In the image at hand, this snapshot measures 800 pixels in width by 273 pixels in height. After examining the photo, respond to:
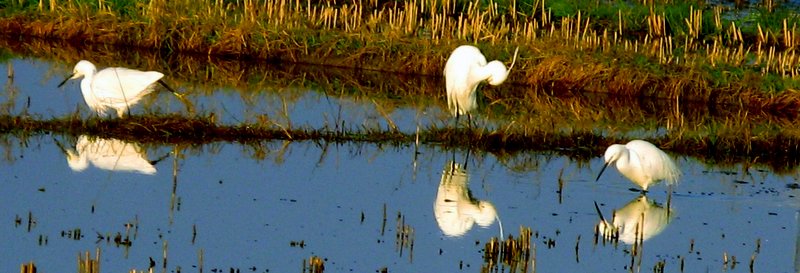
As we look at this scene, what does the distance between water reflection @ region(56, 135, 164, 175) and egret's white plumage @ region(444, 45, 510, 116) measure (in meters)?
3.28

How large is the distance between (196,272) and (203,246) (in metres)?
0.79

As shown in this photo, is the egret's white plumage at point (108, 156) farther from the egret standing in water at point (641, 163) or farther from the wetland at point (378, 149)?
the egret standing in water at point (641, 163)

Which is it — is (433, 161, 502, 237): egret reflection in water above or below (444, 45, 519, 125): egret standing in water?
below

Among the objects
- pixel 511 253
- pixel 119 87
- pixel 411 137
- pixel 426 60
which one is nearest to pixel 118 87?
pixel 119 87

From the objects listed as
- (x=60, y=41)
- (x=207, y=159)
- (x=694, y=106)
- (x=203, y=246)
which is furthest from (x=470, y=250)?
(x=60, y=41)

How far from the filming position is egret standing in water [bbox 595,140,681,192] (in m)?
11.0

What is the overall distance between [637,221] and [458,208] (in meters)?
1.27

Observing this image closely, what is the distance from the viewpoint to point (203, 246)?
9023 millimetres

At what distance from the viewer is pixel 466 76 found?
13.9 metres

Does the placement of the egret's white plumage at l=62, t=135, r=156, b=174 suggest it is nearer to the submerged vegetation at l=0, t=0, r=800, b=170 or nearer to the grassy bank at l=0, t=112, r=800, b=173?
the grassy bank at l=0, t=112, r=800, b=173

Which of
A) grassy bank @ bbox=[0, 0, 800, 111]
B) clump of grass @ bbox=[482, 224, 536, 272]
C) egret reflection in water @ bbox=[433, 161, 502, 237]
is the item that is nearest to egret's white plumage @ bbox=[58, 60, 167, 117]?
egret reflection in water @ bbox=[433, 161, 502, 237]

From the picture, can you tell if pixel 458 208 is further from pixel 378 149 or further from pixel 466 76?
pixel 466 76

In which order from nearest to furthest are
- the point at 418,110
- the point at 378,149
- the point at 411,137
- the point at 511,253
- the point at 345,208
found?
1. the point at 511,253
2. the point at 345,208
3. the point at 378,149
4. the point at 411,137
5. the point at 418,110

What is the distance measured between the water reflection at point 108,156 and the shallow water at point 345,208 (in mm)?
25
